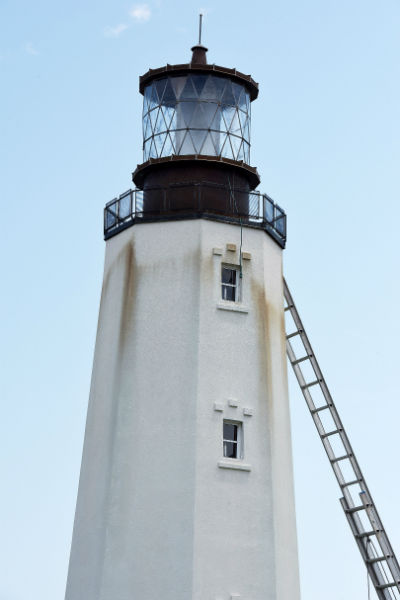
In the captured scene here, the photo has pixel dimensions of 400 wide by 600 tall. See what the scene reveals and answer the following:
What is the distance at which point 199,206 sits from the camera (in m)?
31.3

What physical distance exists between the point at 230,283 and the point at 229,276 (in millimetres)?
206

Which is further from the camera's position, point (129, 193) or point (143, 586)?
point (129, 193)

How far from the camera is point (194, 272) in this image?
3056 centimetres

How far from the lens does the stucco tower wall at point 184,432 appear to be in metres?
28.1

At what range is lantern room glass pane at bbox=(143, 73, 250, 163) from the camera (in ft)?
106

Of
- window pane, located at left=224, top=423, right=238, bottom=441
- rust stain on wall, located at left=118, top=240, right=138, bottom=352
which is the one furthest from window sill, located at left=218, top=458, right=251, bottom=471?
rust stain on wall, located at left=118, top=240, right=138, bottom=352

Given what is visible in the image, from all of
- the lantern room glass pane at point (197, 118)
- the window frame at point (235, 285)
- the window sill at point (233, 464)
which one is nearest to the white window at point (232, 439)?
the window sill at point (233, 464)

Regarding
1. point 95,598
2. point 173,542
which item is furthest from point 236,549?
point 95,598

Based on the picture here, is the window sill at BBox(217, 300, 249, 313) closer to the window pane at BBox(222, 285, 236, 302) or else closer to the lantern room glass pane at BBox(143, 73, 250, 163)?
the window pane at BBox(222, 285, 236, 302)

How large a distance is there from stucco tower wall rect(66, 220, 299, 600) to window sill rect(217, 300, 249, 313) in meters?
0.06

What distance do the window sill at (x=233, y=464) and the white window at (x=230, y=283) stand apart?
4383 mm

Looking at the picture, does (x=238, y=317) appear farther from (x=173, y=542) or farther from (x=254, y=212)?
(x=173, y=542)

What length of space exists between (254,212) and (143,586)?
10.5 meters

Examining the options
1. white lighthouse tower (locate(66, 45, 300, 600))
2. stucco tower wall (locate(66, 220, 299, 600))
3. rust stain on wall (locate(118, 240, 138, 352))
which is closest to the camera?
stucco tower wall (locate(66, 220, 299, 600))
